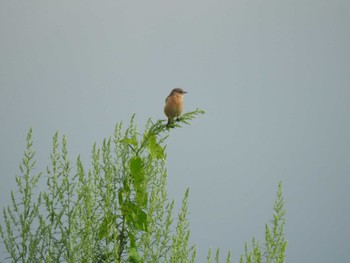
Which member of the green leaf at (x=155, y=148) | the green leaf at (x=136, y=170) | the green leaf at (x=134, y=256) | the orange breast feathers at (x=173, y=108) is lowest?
the green leaf at (x=134, y=256)

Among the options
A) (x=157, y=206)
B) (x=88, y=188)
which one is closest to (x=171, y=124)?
(x=157, y=206)

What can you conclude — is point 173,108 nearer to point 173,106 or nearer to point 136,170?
point 173,106

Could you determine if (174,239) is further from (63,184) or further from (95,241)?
(63,184)

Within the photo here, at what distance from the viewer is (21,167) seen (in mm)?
2809

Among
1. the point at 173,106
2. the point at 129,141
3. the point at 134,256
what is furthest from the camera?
the point at 173,106

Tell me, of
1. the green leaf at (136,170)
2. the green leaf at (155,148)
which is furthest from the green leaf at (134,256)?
the green leaf at (155,148)

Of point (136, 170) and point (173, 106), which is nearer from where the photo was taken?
point (136, 170)

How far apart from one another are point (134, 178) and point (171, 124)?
62 cm

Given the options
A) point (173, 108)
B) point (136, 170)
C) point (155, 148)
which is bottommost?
point (136, 170)

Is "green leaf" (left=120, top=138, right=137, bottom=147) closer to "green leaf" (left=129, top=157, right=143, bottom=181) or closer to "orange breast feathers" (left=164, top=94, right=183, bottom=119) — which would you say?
"green leaf" (left=129, top=157, right=143, bottom=181)

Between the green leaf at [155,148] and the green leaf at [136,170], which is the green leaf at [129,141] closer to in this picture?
the green leaf at [155,148]

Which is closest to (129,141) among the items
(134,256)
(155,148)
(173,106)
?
Answer: (155,148)

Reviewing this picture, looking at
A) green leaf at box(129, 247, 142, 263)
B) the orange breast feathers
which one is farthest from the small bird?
green leaf at box(129, 247, 142, 263)

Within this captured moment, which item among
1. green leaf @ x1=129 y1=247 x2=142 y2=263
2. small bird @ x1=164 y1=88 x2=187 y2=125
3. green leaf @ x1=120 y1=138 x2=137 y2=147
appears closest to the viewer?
green leaf @ x1=129 y1=247 x2=142 y2=263
